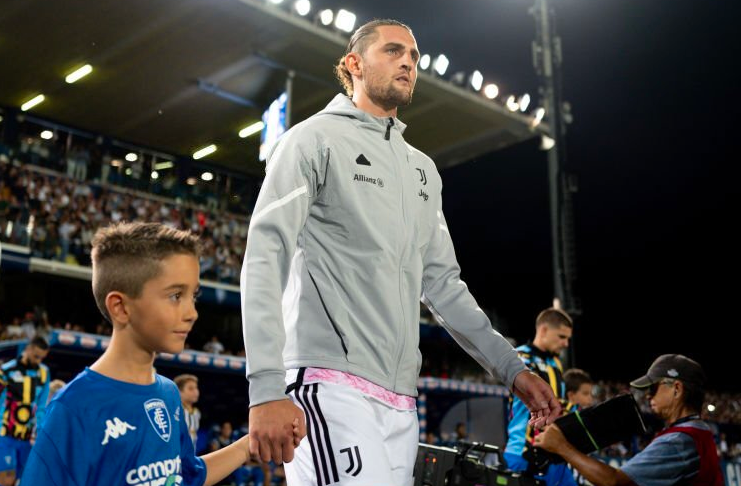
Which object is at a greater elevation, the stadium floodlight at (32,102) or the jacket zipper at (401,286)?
the stadium floodlight at (32,102)

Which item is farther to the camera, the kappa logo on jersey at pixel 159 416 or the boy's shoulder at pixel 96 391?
the kappa logo on jersey at pixel 159 416

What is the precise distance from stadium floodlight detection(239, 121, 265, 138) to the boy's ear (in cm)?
2033

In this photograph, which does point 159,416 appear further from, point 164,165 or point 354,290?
point 164,165

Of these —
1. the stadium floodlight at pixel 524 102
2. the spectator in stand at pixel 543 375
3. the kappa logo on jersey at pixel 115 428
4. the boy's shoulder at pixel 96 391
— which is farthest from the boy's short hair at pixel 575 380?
the stadium floodlight at pixel 524 102

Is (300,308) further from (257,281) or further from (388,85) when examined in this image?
(388,85)

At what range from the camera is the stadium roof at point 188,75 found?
A: 1661 centimetres

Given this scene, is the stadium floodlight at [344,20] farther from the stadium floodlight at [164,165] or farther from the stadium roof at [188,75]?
the stadium floodlight at [164,165]

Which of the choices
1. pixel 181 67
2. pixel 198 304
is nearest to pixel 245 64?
pixel 181 67

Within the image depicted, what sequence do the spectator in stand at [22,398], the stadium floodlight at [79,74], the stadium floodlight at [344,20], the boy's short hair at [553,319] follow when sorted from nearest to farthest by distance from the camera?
the boy's short hair at [553,319] → the spectator in stand at [22,398] → the stadium floodlight at [344,20] → the stadium floodlight at [79,74]

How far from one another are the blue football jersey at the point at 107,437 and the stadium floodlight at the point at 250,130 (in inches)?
803

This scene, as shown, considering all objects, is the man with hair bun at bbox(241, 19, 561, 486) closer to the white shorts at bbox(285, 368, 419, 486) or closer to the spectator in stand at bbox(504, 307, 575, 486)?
the white shorts at bbox(285, 368, 419, 486)

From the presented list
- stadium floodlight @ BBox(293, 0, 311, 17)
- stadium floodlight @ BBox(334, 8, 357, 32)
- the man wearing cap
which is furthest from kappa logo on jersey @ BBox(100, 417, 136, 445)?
stadium floodlight @ BBox(334, 8, 357, 32)

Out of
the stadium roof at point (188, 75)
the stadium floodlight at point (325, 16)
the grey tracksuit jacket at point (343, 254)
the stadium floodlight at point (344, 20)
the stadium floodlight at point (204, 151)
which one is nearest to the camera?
the grey tracksuit jacket at point (343, 254)

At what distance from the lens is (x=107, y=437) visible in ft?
6.27
